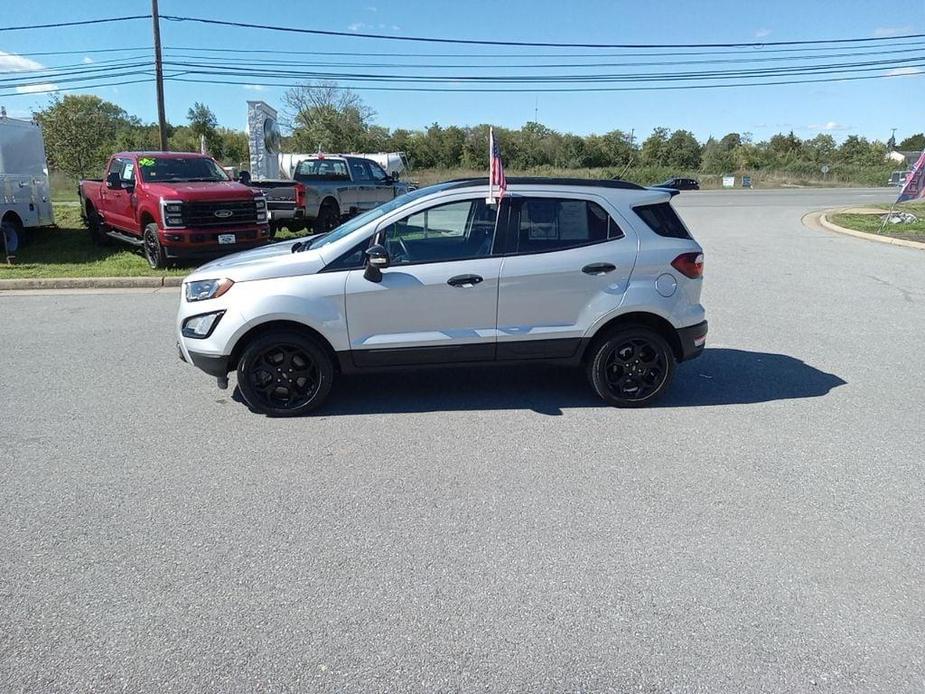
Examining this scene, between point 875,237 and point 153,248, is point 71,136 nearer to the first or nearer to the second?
point 153,248

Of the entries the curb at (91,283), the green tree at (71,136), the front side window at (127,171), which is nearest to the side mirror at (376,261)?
the curb at (91,283)

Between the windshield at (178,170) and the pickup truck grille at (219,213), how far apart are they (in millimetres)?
1480

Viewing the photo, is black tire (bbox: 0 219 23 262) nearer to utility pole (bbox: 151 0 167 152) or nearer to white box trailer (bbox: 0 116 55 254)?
white box trailer (bbox: 0 116 55 254)

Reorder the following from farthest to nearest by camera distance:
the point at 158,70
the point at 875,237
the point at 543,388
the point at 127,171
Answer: the point at 158,70, the point at 875,237, the point at 127,171, the point at 543,388

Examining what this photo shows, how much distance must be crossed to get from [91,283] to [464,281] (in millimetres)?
8365

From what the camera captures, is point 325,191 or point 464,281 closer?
point 464,281

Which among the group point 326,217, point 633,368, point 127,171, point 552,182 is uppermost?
point 127,171

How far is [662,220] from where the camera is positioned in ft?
16.9

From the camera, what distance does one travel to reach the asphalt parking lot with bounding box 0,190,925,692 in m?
2.52

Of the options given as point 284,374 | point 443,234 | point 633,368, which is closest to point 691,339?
point 633,368

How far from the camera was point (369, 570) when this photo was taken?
3068 mm

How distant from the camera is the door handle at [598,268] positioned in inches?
195

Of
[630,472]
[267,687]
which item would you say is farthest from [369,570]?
[630,472]

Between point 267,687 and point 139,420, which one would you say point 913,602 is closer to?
point 267,687
